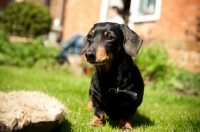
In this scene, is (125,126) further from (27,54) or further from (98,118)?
(27,54)

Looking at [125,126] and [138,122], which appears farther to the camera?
[138,122]

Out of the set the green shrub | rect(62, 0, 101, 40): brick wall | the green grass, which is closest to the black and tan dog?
the green grass

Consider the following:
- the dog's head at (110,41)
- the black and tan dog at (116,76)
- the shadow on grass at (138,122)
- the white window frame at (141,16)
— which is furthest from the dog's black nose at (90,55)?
the white window frame at (141,16)

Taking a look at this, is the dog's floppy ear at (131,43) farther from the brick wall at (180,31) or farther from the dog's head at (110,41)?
the brick wall at (180,31)

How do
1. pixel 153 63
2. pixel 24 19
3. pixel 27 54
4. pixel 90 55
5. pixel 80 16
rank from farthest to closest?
pixel 80 16 → pixel 24 19 → pixel 27 54 → pixel 153 63 → pixel 90 55

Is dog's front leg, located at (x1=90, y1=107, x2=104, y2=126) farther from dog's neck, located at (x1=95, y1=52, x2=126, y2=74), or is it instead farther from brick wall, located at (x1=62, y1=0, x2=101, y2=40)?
brick wall, located at (x1=62, y1=0, x2=101, y2=40)

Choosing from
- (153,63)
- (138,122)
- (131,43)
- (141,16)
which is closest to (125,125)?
(138,122)

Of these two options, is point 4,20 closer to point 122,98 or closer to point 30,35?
point 30,35

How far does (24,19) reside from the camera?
8.73 metres

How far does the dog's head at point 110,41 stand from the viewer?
2.40 m

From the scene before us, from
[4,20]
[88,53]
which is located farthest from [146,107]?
[4,20]

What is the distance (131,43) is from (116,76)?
1.19 feet

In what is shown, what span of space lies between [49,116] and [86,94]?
2529 mm

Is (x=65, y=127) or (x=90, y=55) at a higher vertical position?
(x=90, y=55)
